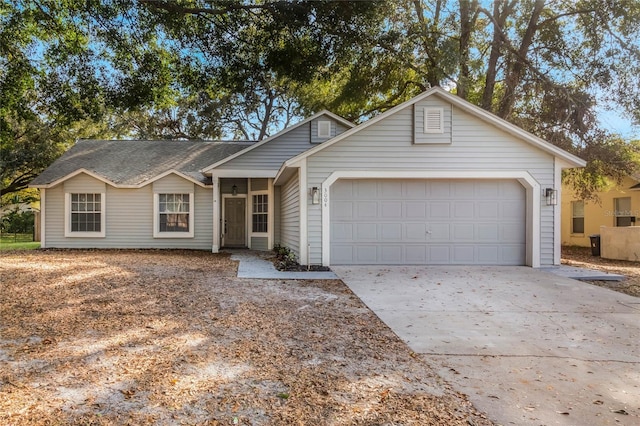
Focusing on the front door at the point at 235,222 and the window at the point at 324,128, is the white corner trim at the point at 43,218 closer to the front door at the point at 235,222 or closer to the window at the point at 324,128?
the front door at the point at 235,222

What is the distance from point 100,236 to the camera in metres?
14.7

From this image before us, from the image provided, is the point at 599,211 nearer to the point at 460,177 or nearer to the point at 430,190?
the point at 460,177

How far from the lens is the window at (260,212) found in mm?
15023

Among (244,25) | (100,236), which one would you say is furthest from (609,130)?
(100,236)

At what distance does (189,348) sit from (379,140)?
7212mm

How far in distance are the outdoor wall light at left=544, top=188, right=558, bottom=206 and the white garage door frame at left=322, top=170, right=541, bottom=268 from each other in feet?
0.62

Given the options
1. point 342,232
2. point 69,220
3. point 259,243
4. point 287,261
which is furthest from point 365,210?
point 69,220

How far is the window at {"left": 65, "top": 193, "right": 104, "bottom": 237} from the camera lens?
14648 mm

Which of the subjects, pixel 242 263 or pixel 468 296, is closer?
pixel 468 296

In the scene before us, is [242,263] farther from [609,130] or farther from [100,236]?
[609,130]

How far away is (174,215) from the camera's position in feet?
48.9

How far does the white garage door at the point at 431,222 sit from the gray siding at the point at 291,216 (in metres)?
1.29

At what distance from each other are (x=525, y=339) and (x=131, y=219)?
13.8 m

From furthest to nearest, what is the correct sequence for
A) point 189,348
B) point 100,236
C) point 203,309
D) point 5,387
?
point 100,236 → point 203,309 → point 189,348 → point 5,387
